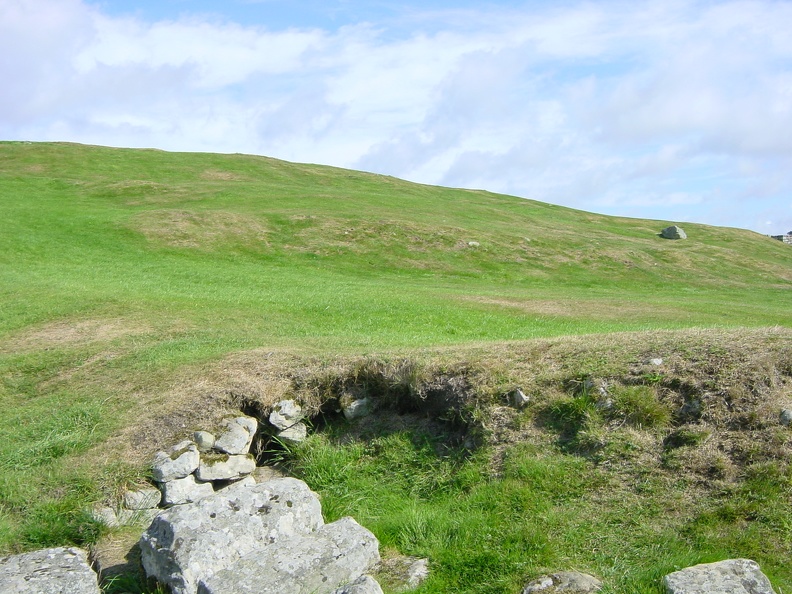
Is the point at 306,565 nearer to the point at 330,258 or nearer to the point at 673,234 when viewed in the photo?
the point at 330,258

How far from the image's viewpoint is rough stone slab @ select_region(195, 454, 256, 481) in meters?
11.9

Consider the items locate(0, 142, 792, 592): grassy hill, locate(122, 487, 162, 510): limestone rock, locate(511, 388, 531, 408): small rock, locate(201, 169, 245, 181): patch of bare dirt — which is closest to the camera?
locate(122, 487, 162, 510): limestone rock

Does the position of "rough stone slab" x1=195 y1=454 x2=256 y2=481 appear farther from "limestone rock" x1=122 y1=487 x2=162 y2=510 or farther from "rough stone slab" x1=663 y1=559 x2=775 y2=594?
"rough stone slab" x1=663 y1=559 x2=775 y2=594

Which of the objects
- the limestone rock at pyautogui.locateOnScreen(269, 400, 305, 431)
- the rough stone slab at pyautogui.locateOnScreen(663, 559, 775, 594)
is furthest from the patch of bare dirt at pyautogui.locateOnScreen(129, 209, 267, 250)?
the rough stone slab at pyautogui.locateOnScreen(663, 559, 775, 594)

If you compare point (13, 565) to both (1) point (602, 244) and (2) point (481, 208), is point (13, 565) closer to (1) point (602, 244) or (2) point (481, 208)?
(1) point (602, 244)

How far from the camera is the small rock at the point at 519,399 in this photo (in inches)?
448

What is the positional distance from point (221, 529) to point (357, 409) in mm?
4516

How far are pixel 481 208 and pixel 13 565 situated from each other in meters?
65.3

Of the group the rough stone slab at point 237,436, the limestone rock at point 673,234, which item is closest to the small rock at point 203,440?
the rough stone slab at point 237,436

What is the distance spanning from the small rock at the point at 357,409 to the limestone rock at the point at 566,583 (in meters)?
5.52

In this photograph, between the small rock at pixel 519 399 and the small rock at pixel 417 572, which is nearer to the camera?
the small rock at pixel 417 572

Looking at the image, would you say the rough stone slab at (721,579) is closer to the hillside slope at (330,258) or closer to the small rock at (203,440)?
the small rock at (203,440)

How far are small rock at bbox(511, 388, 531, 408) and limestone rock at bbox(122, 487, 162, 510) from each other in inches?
230

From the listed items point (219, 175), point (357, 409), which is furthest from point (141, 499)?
point (219, 175)
